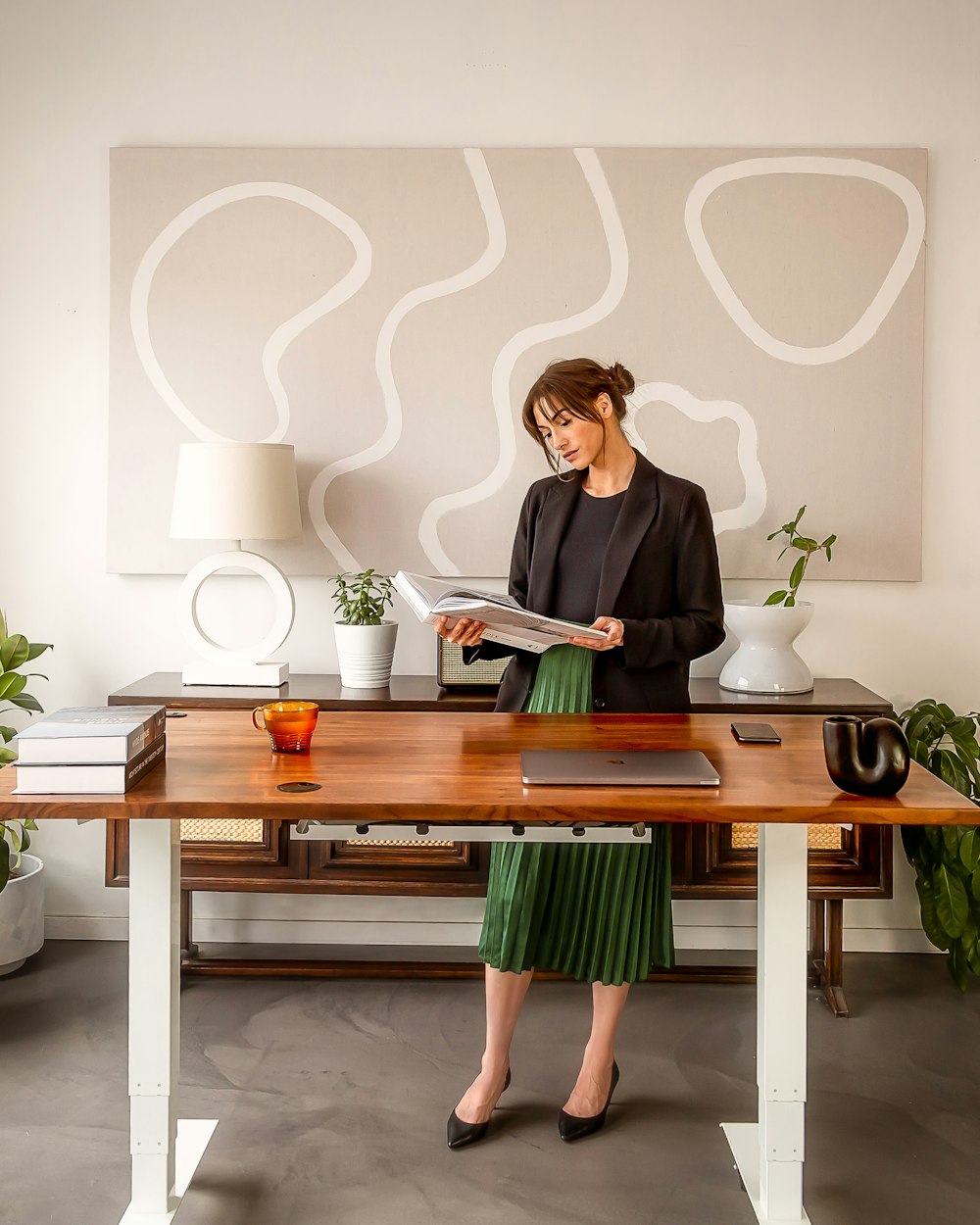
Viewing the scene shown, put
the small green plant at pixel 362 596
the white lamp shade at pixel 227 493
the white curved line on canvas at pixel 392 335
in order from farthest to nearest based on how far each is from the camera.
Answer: the white curved line on canvas at pixel 392 335 → the small green plant at pixel 362 596 → the white lamp shade at pixel 227 493

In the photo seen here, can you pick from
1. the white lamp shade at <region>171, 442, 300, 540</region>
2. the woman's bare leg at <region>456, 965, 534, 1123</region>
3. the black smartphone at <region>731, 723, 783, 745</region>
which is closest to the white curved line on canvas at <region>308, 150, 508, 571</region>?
the white lamp shade at <region>171, 442, 300, 540</region>

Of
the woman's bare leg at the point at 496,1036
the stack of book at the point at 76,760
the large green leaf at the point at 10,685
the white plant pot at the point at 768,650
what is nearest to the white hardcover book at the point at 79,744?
the stack of book at the point at 76,760

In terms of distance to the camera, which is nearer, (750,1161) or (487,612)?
(487,612)

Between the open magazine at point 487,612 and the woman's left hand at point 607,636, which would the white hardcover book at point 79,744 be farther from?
the woman's left hand at point 607,636

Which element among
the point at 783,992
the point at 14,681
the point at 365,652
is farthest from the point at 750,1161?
the point at 14,681

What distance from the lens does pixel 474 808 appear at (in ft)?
4.65

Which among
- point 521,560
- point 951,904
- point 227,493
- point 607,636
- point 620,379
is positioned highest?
→ point 620,379

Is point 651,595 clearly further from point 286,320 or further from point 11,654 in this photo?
point 11,654

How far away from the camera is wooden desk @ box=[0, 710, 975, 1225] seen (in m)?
1.42

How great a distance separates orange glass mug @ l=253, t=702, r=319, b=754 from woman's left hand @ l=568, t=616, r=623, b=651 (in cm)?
52

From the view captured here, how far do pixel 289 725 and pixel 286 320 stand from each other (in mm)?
1711

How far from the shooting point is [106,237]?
10.2 ft

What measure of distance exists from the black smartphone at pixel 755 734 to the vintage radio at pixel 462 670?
1.06 metres

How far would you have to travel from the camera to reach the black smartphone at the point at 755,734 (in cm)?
180
